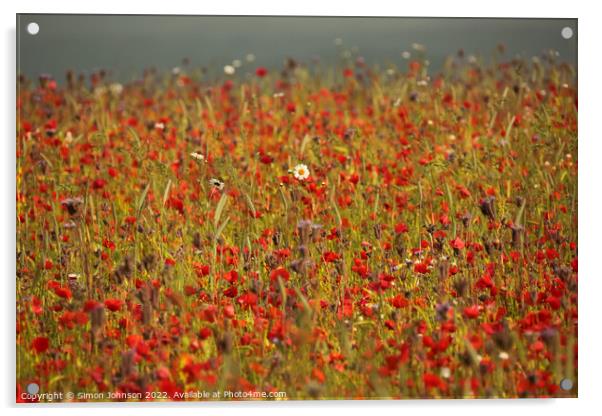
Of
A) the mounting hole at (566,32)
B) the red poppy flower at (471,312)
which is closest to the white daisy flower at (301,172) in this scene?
the red poppy flower at (471,312)

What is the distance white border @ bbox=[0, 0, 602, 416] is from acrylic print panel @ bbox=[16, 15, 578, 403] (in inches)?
1.5

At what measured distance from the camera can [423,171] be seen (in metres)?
Result: 3.79

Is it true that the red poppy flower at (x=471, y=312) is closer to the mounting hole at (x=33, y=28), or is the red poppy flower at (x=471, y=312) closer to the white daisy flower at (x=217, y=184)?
the white daisy flower at (x=217, y=184)

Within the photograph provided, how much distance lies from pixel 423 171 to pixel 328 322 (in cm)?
78

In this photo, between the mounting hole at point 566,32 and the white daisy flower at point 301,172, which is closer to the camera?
the mounting hole at point 566,32

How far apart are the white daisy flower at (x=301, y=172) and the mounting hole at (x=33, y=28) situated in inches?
40.7

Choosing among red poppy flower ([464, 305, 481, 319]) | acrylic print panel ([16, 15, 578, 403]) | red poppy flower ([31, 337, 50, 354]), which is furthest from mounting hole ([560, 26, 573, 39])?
red poppy flower ([31, 337, 50, 354])

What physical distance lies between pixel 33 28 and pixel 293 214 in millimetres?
1085

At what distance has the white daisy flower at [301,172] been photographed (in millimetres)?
3764

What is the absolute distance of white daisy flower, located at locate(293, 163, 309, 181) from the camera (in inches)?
148

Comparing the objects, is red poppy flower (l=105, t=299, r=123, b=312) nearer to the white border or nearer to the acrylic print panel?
the acrylic print panel
